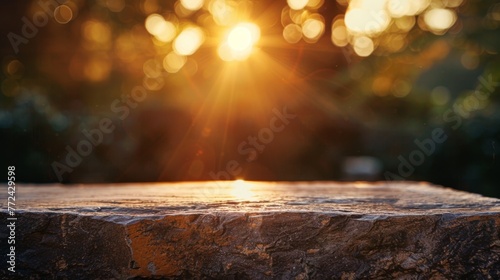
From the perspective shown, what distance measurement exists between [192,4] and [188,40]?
1.98ft

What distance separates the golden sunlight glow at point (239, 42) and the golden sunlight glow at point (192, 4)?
1040 millimetres

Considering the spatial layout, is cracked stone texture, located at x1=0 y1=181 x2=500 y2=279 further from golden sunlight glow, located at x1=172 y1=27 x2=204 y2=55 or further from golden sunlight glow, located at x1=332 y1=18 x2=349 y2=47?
golden sunlight glow, located at x1=332 y1=18 x2=349 y2=47

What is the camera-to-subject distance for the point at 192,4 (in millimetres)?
10281

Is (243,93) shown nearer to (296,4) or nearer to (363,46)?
(296,4)

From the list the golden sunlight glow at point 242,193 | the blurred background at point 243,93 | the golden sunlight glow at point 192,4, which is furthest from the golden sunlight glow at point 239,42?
the golden sunlight glow at point 242,193

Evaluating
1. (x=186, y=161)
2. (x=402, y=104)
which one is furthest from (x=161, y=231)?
(x=402, y=104)

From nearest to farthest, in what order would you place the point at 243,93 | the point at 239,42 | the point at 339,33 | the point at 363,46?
the point at 243,93 → the point at 239,42 → the point at 339,33 → the point at 363,46

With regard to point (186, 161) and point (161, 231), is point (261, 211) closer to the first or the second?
point (161, 231)

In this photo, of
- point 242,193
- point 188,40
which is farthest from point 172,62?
point 242,193

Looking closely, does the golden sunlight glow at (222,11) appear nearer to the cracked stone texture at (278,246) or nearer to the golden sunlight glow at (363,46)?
the golden sunlight glow at (363,46)

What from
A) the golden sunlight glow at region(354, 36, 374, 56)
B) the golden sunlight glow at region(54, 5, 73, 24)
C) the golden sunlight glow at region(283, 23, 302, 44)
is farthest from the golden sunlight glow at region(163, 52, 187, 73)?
the golden sunlight glow at region(354, 36, 374, 56)

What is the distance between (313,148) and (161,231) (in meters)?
7.04

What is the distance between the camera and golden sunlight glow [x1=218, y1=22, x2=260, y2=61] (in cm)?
906

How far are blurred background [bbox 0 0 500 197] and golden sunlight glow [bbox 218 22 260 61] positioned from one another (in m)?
0.02
